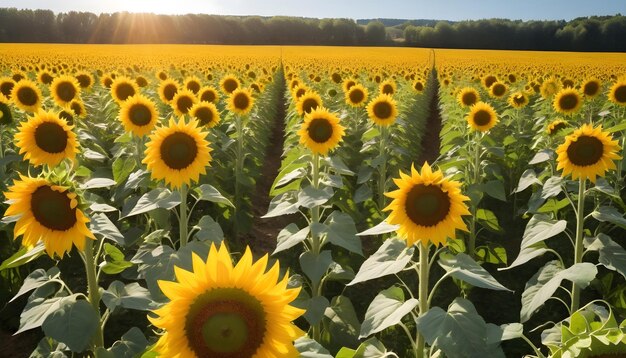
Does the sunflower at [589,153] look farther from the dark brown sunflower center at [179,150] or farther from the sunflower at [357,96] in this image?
the sunflower at [357,96]

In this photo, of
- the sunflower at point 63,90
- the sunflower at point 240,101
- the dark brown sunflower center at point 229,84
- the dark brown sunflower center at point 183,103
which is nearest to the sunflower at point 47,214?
the dark brown sunflower center at point 183,103

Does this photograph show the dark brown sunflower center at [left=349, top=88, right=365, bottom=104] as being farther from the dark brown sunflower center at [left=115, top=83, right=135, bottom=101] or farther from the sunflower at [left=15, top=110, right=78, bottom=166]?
the sunflower at [left=15, top=110, right=78, bottom=166]

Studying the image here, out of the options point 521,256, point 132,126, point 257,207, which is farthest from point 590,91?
point 132,126

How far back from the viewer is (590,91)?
33.6 feet

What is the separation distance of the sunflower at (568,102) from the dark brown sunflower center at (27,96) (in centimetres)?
793

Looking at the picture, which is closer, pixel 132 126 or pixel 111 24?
pixel 132 126

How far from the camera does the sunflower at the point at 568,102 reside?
8.96 m

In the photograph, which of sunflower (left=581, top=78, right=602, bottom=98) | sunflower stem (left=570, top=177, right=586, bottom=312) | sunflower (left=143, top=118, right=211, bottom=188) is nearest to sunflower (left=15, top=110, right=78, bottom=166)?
sunflower (left=143, top=118, right=211, bottom=188)

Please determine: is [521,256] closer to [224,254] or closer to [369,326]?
[369,326]

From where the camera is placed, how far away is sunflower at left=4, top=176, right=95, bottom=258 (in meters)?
3.02

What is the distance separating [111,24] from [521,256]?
275 feet

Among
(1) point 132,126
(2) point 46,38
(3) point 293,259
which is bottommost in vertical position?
(2) point 46,38

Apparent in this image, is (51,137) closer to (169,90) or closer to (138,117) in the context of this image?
(138,117)

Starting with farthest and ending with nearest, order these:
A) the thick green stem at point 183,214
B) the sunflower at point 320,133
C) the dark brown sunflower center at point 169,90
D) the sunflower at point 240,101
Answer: the dark brown sunflower center at point 169,90 < the sunflower at point 240,101 < the sunflower at point 320,133 < the thick green stem at point 183,214
